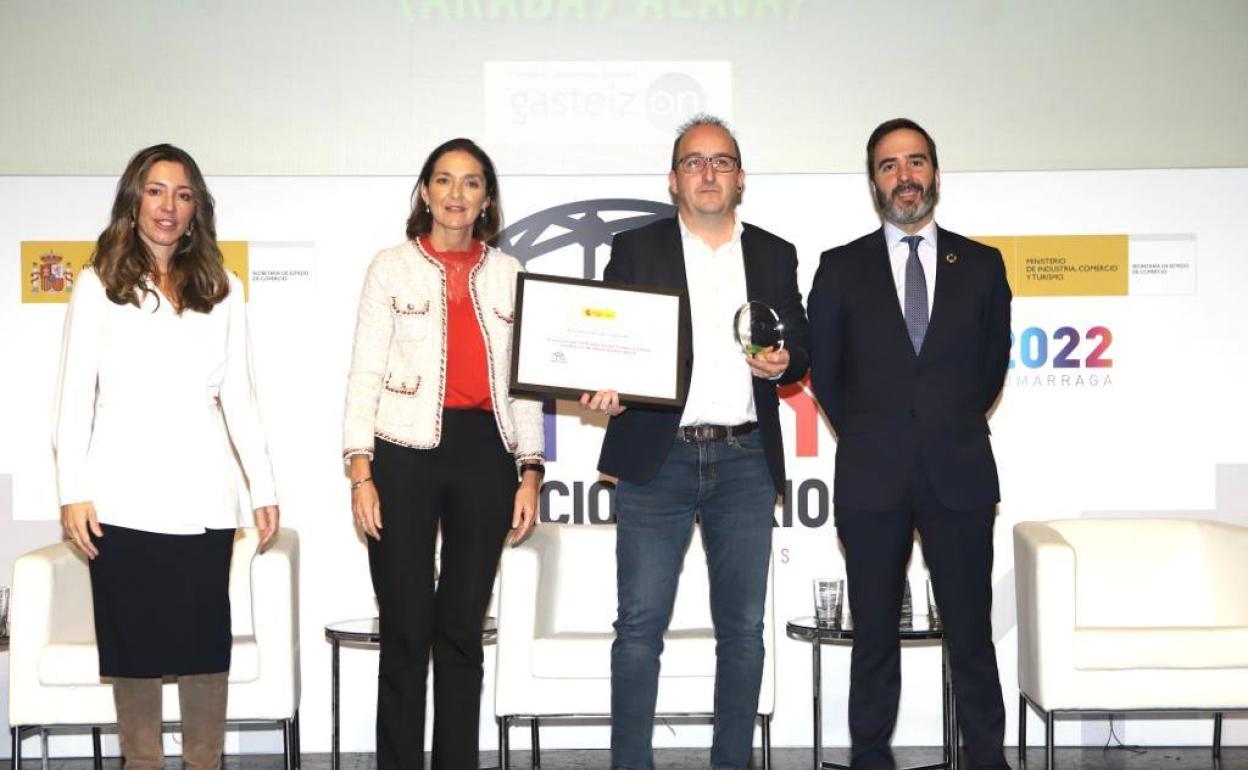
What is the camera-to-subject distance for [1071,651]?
4074mm

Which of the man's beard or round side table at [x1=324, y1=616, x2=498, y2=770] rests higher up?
the man's beard

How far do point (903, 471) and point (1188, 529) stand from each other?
1.63 meters

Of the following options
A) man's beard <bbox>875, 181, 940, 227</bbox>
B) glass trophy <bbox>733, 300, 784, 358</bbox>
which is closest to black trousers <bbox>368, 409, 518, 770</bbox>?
glass trophy <bbox>733, 300, 784, 358</bbox>

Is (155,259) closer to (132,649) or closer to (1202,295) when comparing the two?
(132,649)

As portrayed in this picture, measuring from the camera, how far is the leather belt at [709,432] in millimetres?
3500

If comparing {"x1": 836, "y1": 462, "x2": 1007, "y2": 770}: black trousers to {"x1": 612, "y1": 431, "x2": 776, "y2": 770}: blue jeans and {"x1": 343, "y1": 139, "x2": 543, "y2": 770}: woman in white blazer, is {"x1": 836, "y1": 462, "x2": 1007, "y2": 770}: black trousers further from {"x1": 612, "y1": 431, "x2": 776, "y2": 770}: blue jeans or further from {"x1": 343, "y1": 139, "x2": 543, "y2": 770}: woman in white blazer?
{"x1": 343, "y1": 139, "x2": 543, "y2": 770}: woman in white blazer

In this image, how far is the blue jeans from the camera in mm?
3510

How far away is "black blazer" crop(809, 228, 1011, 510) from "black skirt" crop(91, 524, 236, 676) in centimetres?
180

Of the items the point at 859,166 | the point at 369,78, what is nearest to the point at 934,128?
the point at 859,166

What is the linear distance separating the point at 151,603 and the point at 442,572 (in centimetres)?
76

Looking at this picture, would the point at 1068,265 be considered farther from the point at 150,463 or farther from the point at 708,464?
the point at 150,463

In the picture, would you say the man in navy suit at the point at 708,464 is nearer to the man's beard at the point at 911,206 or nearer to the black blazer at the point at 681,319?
the black blazer at the point at 681,319

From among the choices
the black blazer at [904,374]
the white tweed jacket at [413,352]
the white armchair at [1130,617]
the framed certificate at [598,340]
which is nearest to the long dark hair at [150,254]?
the white tweed jacket at [413,352]

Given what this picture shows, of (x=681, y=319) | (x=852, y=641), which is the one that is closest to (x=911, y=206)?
(x=681, y=319)
